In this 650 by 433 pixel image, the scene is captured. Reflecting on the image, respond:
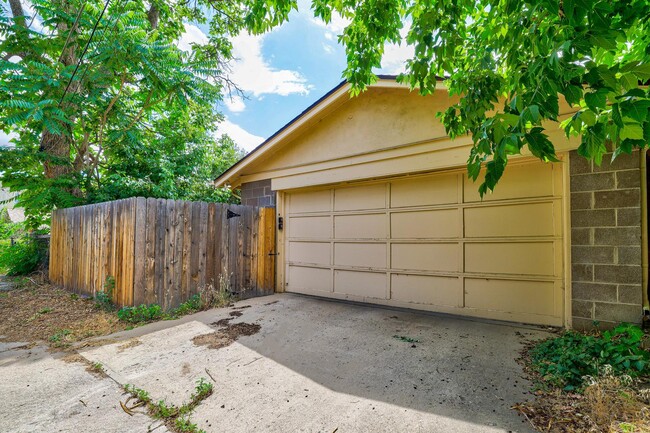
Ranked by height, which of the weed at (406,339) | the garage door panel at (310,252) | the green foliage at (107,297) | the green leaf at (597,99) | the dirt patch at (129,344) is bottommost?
the dirt patch at (129,344)

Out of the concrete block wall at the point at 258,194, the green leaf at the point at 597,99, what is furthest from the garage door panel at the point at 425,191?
the green leaf at the point at 597,99

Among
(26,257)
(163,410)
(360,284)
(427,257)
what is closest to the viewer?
(163,410)

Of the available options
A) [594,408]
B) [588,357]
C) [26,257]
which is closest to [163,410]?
[594,408]

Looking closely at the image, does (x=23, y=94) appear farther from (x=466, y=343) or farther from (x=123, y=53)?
(x=466, y=343)

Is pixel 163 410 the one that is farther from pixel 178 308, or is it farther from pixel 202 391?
pixel 178 308

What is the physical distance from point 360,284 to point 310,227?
156 cm

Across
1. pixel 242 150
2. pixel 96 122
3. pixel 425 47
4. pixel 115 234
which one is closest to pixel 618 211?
pixel 425 47

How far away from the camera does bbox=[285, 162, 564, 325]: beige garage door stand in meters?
3.67

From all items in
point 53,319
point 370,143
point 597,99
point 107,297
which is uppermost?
point 370,143

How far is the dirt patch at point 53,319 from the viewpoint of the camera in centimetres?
379

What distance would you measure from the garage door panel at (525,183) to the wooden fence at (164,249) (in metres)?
4.13

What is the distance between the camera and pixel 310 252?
19.2 ft

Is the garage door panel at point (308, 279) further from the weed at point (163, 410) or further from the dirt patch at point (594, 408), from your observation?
the dirt patch at point (594, 408)

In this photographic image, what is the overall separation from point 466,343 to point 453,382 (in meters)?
0.91
